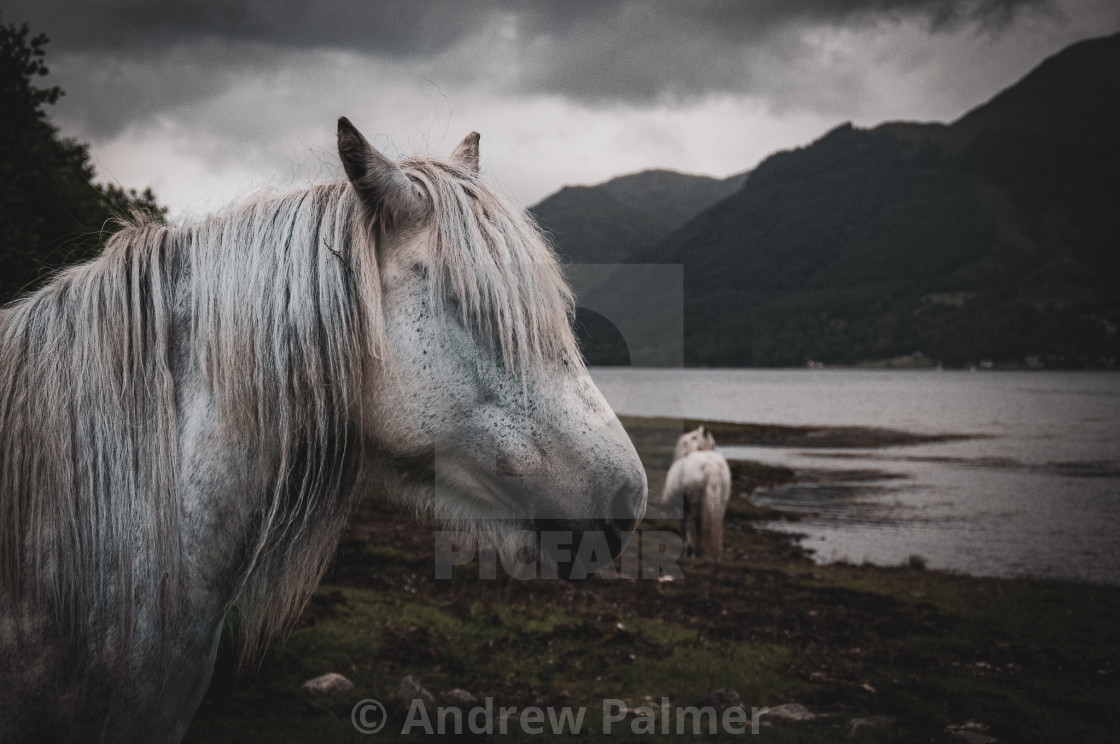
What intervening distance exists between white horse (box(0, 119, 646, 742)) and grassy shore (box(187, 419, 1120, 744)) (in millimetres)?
968

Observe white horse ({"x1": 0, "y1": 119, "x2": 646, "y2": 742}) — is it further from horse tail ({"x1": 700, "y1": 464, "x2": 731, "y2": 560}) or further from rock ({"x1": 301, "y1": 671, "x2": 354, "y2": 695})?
horse tail ({"x1": 700, "y1": 464, "x2": 731, "y2": 560})

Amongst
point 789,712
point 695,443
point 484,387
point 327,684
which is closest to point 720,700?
point 789,712

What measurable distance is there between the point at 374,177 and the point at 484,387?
0.58 m

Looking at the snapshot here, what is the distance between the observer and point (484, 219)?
1.73 meters

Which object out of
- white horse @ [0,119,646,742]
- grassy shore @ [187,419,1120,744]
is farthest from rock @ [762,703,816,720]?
white horse @ [0,119,646,742]

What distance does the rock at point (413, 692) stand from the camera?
556 cm

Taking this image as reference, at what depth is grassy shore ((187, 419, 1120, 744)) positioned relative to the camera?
5520 millimetres

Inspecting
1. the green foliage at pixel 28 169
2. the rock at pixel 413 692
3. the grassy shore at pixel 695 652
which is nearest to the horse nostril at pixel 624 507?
the grassy shore at pixel 695 652

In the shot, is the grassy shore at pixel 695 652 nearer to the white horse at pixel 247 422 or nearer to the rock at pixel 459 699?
the rock at pixel 459 699

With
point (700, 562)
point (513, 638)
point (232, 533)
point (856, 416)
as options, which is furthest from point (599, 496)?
point (856, 416)

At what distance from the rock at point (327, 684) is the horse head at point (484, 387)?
16.0ft

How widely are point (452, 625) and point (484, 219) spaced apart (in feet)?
23.2

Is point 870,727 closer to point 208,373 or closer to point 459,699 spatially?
point 459,699

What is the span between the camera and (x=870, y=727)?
5438mm
